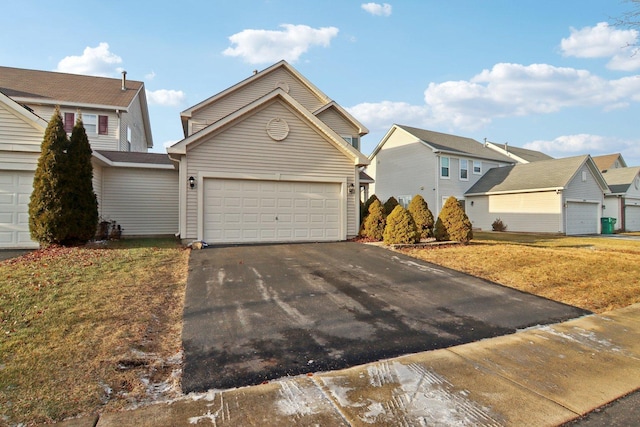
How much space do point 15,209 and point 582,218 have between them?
93.9 feet

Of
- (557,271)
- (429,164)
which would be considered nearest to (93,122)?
(429,164)

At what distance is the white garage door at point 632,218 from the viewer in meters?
26.7

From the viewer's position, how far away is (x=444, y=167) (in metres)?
24.1

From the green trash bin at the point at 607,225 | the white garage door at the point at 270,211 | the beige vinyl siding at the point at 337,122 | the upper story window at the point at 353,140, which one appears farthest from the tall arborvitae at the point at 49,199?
the green trash bin at the point at 607,225

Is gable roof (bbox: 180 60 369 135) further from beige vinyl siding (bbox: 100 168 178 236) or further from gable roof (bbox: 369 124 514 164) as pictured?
gable roof (bbox: 369 124 514 164)

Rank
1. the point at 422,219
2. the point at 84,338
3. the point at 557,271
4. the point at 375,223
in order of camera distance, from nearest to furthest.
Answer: the point at 84,338 → the point at 557,271 → the point at 422,219 → the point at 375,223

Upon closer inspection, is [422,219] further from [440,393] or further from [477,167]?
[477,167]

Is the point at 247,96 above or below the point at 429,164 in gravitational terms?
above

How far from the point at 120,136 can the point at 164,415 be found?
737 inches

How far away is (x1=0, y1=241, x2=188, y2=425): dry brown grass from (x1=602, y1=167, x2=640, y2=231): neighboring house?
3157 cm

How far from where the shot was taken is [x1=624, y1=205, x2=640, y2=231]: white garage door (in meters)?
26.7

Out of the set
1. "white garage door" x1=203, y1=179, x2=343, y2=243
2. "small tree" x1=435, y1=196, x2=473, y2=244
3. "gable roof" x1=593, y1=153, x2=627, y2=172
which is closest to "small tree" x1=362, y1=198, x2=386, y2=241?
"white garage door" x1=203, y1=179, x2=343, y2=243

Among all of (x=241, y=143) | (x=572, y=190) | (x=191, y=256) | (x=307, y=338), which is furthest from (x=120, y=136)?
(x=572, y=190)

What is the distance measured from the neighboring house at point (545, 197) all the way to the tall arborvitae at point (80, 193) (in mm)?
22828
